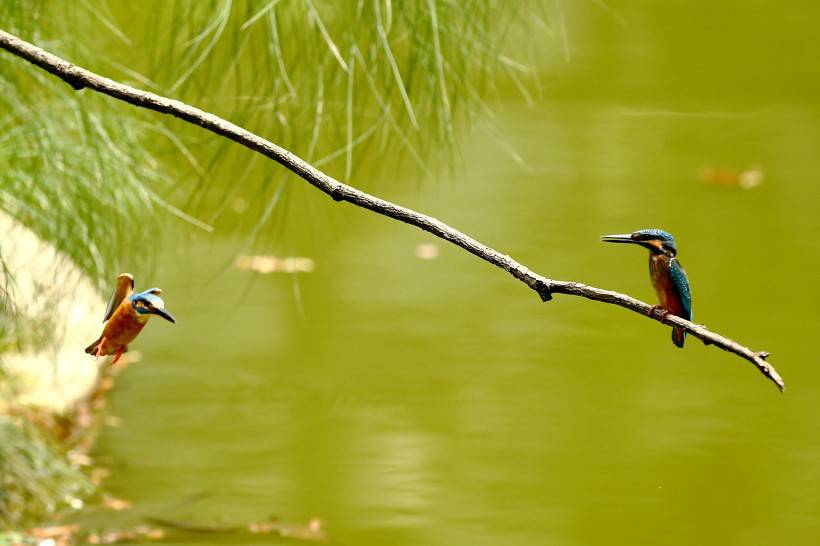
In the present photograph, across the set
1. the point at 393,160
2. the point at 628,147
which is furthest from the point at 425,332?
the point at 628,147

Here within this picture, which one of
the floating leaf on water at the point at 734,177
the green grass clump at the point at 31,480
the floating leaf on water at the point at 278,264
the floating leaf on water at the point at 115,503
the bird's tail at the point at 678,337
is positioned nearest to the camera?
the bird's tail at the point at 678,337

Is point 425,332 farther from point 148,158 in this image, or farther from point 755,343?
point 148,158

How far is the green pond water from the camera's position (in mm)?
2859

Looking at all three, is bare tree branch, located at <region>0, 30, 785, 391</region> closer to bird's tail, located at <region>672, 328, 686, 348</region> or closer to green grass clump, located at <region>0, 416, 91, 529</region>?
bird's tail, located at <region>672, 328, 686, 348</region>

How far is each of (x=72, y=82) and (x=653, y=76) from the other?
17.3 ft

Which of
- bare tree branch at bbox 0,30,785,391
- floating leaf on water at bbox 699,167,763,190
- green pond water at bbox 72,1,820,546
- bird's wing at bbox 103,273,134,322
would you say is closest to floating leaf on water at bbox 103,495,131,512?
green pond water at bbox 72,1,820,546

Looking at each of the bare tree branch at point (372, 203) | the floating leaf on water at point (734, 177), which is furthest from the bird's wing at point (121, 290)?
the floating leaf on water at point (734, 177)

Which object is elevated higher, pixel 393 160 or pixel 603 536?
pixel 393 160

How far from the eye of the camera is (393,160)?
498cm

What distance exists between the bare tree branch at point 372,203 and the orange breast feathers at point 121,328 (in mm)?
137

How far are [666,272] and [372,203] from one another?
6.2 inches

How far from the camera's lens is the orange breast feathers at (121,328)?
1.80 feet

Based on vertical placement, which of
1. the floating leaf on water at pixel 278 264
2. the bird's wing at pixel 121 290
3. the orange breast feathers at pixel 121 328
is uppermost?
the floating leaf on water at pixel 278 264

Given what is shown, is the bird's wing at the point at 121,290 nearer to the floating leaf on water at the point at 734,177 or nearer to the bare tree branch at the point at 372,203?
the bare tree branch at the point at 372,203
